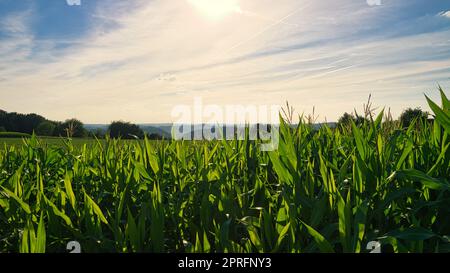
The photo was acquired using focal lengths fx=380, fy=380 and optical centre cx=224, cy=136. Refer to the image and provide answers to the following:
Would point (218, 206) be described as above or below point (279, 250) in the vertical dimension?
above

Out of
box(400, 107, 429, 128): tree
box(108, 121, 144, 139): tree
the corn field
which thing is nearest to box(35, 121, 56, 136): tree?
box(108, 121, 144, 139): tree

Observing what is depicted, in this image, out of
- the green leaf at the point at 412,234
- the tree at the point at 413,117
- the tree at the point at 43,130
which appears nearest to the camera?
the green leaf at the point at 412,234

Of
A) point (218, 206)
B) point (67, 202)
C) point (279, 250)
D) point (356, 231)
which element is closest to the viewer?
point (356, 231)

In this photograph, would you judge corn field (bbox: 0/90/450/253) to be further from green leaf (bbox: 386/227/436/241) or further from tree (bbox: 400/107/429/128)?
tree (bbox: 400/107/429/128)

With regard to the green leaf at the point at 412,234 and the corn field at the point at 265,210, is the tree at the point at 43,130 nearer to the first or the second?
the corn field at the point at 265,210

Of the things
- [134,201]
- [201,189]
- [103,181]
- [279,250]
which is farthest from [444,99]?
[103,181]

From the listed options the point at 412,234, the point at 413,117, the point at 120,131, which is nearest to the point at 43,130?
the point at 120,131

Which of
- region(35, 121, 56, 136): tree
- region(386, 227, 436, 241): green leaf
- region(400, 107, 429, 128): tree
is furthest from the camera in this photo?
region(35, 121, 56, 136): tree

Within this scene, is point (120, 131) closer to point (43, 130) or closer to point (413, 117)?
point (413, 117)

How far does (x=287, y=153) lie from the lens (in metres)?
2.29

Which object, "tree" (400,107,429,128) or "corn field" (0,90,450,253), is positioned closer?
"corn field" (0,90,450,253)

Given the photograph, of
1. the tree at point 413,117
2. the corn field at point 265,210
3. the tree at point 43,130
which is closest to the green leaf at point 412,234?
the corn field at point 265,210
